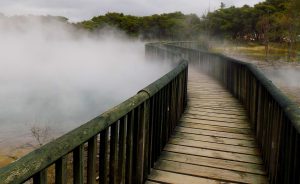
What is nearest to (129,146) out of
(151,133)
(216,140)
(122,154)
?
(122,154)

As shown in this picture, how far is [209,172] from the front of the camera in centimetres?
494

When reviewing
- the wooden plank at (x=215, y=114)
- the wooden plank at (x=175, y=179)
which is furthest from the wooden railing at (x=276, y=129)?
the wooden plank at (x=175, y=179)

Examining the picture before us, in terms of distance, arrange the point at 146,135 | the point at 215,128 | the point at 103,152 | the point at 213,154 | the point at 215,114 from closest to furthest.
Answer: the point at 103,152 → the point at 146,135 → the point at 213,154 → the point at 215,128 → the point at 215,114

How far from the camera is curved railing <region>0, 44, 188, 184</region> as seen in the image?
2.18 m

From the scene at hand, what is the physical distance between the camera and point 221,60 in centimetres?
1363

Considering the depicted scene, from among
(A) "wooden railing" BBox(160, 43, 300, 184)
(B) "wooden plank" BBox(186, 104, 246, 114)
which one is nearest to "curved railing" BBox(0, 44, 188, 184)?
(A) "wooden railing" BBox(160, 43, 300, 184)

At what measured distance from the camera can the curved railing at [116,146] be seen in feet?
7.14

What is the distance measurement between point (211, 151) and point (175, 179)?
4.26ft

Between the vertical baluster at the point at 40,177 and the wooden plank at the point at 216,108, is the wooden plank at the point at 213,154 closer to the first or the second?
the wooden plank at the point at 216,108

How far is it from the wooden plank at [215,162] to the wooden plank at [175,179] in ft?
1.71

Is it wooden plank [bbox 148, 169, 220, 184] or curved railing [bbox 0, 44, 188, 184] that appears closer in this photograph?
curved railing [bbox 0, 44, 188, 184]

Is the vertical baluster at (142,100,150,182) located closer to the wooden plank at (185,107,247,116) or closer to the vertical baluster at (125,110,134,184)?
the vertical baluster at (125,110,134,184)

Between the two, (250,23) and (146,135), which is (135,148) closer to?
(146,135)

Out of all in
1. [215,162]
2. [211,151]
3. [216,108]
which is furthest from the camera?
[216,108]
